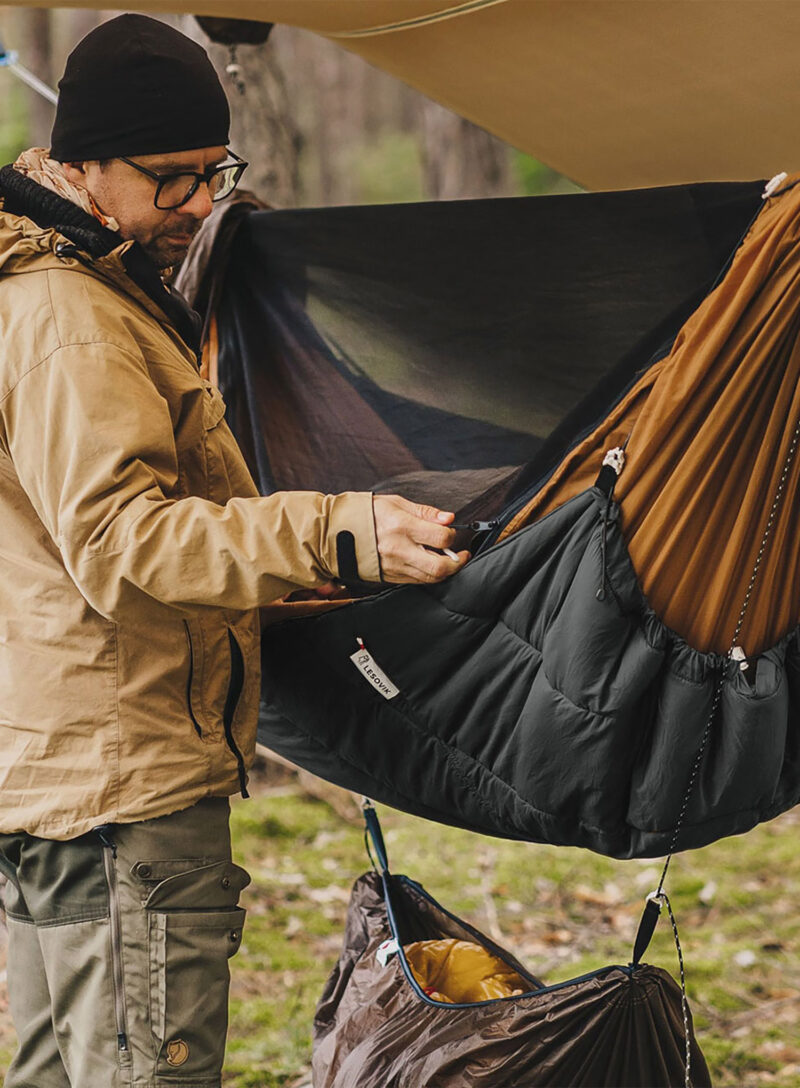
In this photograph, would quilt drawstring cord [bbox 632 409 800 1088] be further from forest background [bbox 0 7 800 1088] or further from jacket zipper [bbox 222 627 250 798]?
forest background [bbox 0 7 800 1088]

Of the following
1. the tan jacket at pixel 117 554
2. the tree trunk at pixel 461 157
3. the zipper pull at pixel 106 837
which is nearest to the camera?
the tan jacket at pixel 117 554

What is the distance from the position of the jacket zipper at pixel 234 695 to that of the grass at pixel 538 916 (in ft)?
4.78

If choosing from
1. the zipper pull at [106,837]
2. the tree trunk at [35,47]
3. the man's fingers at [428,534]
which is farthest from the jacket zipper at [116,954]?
the tree trunk at [35,47]

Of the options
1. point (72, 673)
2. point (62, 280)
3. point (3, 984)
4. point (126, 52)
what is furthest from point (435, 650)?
point (3, 984)

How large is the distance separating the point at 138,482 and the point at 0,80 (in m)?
14.1

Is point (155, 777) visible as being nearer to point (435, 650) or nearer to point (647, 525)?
point (435, 650)

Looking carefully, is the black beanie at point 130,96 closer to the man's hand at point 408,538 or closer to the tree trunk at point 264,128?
the man's hand at point 408,538

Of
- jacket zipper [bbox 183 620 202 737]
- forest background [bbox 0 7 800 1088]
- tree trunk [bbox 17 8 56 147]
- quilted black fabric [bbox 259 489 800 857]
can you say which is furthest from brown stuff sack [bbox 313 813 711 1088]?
tree trunk [bbox 17 8 56 147]

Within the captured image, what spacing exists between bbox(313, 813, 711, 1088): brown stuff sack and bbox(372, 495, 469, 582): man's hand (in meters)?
0.70

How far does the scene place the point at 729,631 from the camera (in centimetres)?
180

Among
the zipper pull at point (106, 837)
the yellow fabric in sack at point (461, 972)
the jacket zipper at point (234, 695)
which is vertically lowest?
the yellow fabric in sack at point (461, 972)

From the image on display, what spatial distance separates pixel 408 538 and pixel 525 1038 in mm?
816

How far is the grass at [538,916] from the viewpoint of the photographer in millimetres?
3055

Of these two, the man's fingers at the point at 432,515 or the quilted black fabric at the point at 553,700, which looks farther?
the quilted black fabric at the point at 553,700
